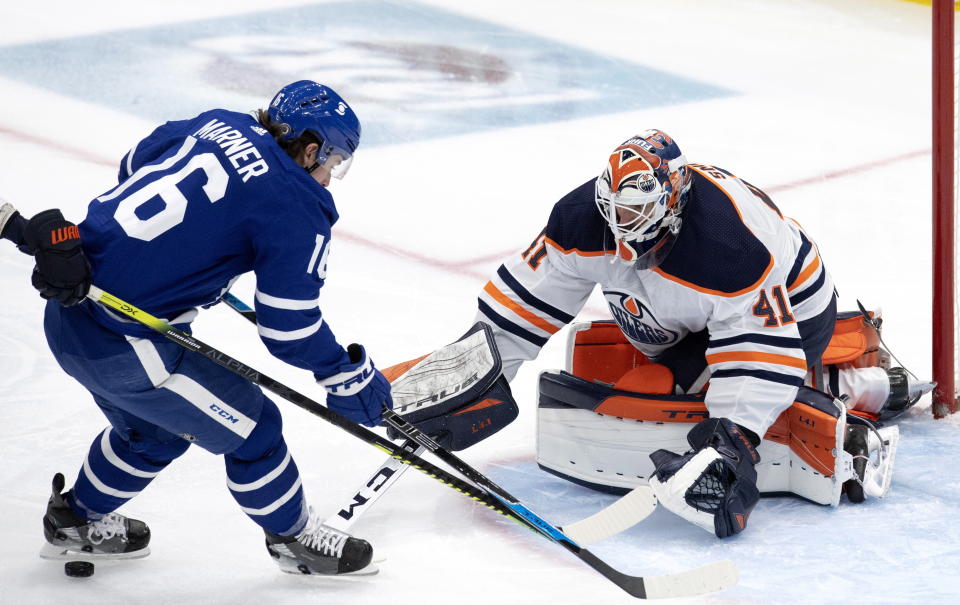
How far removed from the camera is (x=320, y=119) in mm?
2676

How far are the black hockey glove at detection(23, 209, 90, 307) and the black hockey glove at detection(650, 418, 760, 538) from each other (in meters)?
1.34

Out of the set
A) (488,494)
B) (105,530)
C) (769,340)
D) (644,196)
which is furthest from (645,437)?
(105,530)

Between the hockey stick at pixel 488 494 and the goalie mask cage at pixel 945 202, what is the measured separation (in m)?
1.35

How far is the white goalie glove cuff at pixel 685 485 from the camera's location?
119 inches

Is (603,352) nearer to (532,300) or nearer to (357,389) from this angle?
(532,300)

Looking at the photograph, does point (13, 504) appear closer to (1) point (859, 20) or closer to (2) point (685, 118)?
(2) point (685, 118)

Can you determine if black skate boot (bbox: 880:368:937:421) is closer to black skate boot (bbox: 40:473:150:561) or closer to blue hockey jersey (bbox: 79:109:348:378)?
blue hockey jersey (bbox: 79:109:348:378)

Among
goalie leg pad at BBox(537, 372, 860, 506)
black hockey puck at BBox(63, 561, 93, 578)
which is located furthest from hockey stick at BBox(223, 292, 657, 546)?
black hockey puck at BBox(63, 561, 93, 578)

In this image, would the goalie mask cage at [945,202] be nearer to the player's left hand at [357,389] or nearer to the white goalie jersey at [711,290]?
the white goalie jersey at [711,290]

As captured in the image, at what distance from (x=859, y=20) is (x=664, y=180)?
542 cm

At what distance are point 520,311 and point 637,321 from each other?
0.30 meters

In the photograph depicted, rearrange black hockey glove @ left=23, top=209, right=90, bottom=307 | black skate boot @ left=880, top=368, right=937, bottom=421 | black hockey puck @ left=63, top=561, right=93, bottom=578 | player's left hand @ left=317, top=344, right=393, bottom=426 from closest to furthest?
black hockey glove @ left=23, top=209, right=90, bottom=307
player's left hand @ left=317, top=344, right=393, bottom=426
black hockey puck @ left=63, top=561, right=93, bottom=578
black skate boot @ left=880, top=368, right=937, bottom=421

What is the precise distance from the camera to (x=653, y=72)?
7.10m

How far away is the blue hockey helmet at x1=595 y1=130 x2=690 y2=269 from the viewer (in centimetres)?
303
